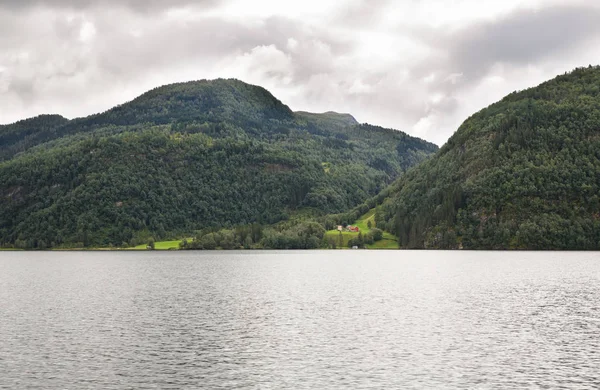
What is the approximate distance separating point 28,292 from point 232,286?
36671mm

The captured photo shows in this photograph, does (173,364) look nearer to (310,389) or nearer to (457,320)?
(310,389)

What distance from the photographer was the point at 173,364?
49625 mm

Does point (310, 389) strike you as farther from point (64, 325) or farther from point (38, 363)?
point (64, 325)

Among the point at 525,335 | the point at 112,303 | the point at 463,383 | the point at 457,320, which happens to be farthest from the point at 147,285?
the point at 463,383

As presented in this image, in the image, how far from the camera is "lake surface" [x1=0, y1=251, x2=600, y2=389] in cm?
4494

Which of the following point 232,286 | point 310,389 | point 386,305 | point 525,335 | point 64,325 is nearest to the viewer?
point 310,389

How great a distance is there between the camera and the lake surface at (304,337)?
147 feet

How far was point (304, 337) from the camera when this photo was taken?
6066 centimetres

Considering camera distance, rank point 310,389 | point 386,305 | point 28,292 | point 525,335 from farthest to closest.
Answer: point 28,292 < point 386,305 < point 525,335 < point 310,389

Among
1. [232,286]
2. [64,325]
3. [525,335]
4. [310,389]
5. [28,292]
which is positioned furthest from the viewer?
[232,286]

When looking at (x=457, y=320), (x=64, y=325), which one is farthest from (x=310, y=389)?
(x=64, y=325)

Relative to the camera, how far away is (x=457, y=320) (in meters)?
70.9

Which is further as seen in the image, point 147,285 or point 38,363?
point 147,285

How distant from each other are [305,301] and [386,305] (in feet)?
41.5
